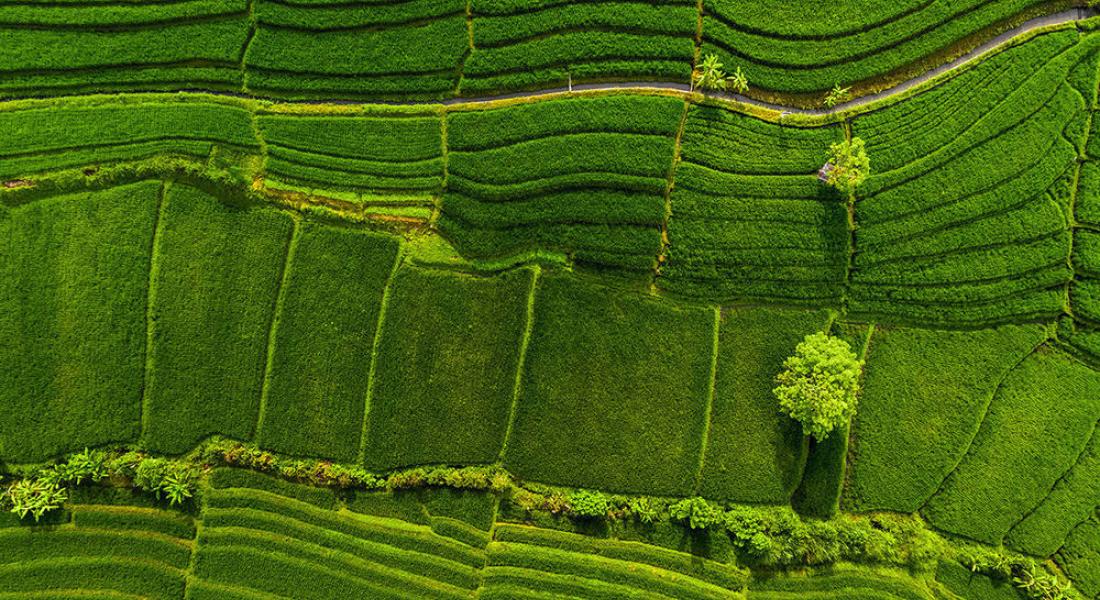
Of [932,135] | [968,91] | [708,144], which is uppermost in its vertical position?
[968,91]

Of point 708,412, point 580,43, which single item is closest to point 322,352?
point 708,412

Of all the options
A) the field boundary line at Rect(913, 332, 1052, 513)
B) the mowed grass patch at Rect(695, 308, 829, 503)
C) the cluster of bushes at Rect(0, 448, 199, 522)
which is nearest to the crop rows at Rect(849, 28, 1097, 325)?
the field boundary line at Rect(913, 332, 1052, 513)

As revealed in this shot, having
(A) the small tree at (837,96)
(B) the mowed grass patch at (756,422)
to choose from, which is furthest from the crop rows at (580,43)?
(B) the mowed grass patch at (756,422)

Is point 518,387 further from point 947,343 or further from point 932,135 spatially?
point 932,135

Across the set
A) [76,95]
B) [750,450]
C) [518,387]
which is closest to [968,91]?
[750,450]

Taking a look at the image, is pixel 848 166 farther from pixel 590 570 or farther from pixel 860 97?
pixel 590 570

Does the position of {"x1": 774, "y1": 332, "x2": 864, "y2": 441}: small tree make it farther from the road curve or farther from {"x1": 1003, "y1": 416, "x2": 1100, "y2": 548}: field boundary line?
the road curve

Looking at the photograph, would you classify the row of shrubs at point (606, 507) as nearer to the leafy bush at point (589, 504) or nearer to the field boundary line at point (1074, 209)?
the leafy bush at point (589, 504)
